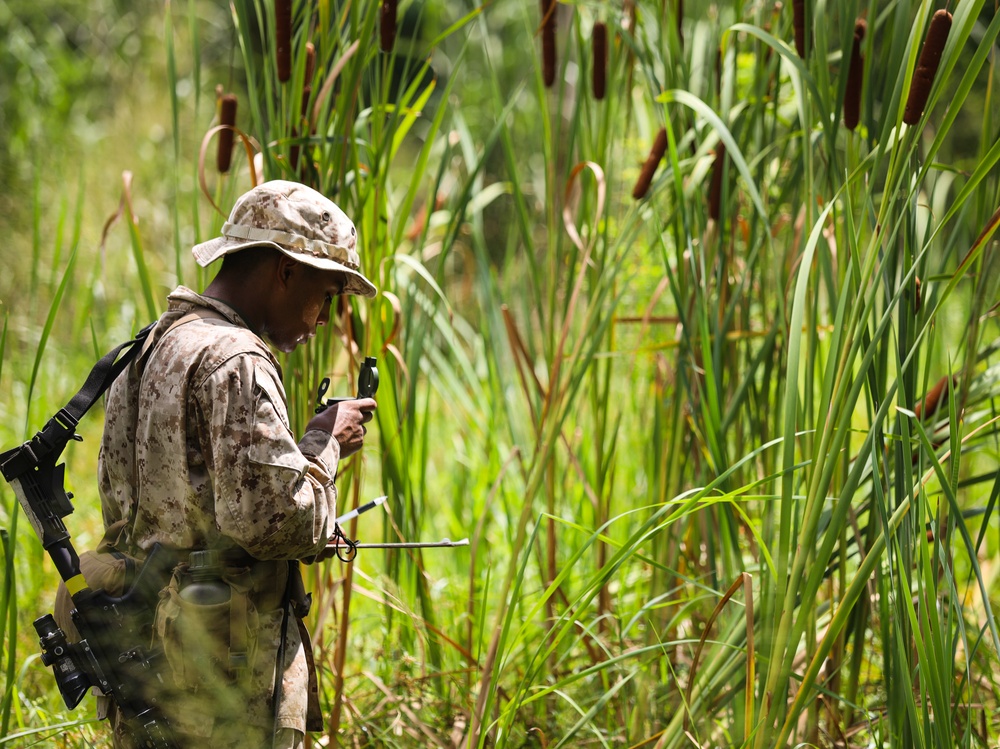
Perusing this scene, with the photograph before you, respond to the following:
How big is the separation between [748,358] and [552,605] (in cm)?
82

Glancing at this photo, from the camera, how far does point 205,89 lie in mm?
6840

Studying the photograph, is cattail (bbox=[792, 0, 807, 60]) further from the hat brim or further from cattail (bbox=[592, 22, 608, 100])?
the hat brim

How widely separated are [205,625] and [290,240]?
591 millimetres

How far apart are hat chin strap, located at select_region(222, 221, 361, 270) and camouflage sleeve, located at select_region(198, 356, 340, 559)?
0.19 metres

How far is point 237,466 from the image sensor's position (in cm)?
131

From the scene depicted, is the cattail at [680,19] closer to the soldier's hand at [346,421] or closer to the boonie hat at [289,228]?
the boonie hat at [289,228]

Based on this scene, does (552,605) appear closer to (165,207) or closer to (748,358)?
(748,358)

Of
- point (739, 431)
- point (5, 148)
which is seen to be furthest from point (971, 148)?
point (5, 148)

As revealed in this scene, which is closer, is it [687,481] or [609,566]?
[609,566]

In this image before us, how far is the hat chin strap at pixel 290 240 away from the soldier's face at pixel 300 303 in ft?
0.12

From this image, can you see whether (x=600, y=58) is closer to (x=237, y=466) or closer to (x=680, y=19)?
(x=680, y=19)

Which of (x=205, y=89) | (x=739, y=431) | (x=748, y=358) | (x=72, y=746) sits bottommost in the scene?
(x=72, y=746)

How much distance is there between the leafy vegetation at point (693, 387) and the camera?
125 centimetres

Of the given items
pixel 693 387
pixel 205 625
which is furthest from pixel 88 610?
pixel 693 387
